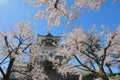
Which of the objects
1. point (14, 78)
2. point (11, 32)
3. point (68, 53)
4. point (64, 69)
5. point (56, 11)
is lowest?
point (14, 78)

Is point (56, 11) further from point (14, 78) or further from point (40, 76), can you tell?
point (14, 78)

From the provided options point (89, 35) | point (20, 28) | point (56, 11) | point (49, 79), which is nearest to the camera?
point (56, 11)

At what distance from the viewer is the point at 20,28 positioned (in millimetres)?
24234

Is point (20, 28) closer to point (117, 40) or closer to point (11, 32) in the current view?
point (11, 32)

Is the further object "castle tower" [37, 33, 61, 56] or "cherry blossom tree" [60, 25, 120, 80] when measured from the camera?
"castle tower" [37, 33, 61, 56]

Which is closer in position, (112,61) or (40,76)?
(112,61)

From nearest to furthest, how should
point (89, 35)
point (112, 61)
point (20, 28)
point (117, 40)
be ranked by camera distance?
point (117, 40) → point (112, 61) → point (20, 28) → point (89, 35)

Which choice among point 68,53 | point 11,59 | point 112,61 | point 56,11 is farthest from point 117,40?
point 56,11

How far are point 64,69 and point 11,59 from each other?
4901 millimetres

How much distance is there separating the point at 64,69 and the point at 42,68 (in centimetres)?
389

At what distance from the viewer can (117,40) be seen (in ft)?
66.4

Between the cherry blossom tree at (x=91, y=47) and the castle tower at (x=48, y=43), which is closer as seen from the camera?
the cherry blossom tree at (x=91, y=47)

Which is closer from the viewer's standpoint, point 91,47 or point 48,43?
point 91,47

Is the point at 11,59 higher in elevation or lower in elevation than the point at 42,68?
higher
